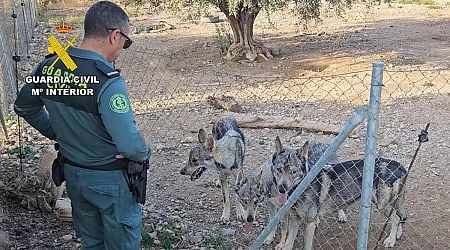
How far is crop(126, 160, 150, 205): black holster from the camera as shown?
9.95ft

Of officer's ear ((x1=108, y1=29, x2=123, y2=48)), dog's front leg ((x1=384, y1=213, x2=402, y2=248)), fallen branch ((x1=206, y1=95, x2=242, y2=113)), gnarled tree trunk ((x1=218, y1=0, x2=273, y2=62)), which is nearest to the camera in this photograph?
officer's ear ((x1=108, y1=29, x2=123, y2=48))

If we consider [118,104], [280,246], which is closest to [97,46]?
[118,104]

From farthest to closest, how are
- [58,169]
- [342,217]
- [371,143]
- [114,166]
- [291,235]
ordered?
[342,217] < [291,235] < [371,143] < [58,169] < [114,166]

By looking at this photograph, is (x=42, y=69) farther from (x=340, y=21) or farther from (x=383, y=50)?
(x=340, y=21)

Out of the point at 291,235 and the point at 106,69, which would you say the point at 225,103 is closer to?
the point at 291,235

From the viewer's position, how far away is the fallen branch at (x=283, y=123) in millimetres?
8214

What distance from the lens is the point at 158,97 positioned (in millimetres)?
10266

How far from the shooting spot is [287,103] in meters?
9.73

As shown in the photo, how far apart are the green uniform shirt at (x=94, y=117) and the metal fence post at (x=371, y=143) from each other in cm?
135

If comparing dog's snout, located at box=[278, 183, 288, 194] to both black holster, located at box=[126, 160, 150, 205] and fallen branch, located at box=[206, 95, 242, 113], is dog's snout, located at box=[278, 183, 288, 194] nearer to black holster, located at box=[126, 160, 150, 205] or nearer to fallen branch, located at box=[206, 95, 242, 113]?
black holster, located at box=[126, 160, 150, 205]

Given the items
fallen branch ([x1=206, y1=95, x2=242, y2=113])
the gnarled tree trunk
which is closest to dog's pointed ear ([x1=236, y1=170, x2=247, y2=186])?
fallen branch ([x1=206, y1=95, x2=242, y2=113])

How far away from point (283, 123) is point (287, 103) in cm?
136

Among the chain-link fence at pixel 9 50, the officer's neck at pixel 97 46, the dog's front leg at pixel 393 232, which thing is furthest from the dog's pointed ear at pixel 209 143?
the officer's neck at pixel 97 46

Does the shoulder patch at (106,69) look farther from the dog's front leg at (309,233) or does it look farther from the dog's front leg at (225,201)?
the dog's front leg at (225,201)
